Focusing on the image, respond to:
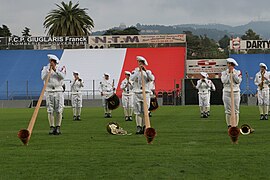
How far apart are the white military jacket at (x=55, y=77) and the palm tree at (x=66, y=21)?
78339mm

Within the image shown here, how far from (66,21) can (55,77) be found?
7944 cm

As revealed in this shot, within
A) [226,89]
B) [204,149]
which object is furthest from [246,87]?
[204,149]

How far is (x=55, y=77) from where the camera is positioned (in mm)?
18125

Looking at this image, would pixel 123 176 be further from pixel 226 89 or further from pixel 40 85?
pixel 40 85

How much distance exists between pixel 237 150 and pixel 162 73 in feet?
167

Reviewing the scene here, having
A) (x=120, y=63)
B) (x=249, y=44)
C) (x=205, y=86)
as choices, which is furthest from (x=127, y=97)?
(x=249, y=44)

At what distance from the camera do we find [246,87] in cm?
5606

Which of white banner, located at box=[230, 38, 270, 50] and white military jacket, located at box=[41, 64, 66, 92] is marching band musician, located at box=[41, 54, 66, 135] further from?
white banner, located at box=[230, 38, 270, 50]

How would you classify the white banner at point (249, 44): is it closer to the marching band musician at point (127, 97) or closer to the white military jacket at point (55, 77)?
the marching band musician at point (127, 97)

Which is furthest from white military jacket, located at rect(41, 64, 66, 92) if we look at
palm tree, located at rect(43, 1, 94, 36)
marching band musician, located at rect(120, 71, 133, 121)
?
palm tree, located at rect(43, 1, 94, 36)

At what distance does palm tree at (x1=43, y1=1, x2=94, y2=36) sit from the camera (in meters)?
96.1

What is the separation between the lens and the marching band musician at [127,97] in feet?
93.8

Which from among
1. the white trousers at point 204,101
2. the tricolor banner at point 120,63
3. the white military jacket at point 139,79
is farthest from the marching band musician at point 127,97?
the tricolor banner at point 120,63

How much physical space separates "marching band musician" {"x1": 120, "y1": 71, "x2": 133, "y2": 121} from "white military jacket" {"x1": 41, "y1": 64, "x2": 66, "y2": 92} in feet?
33.1
